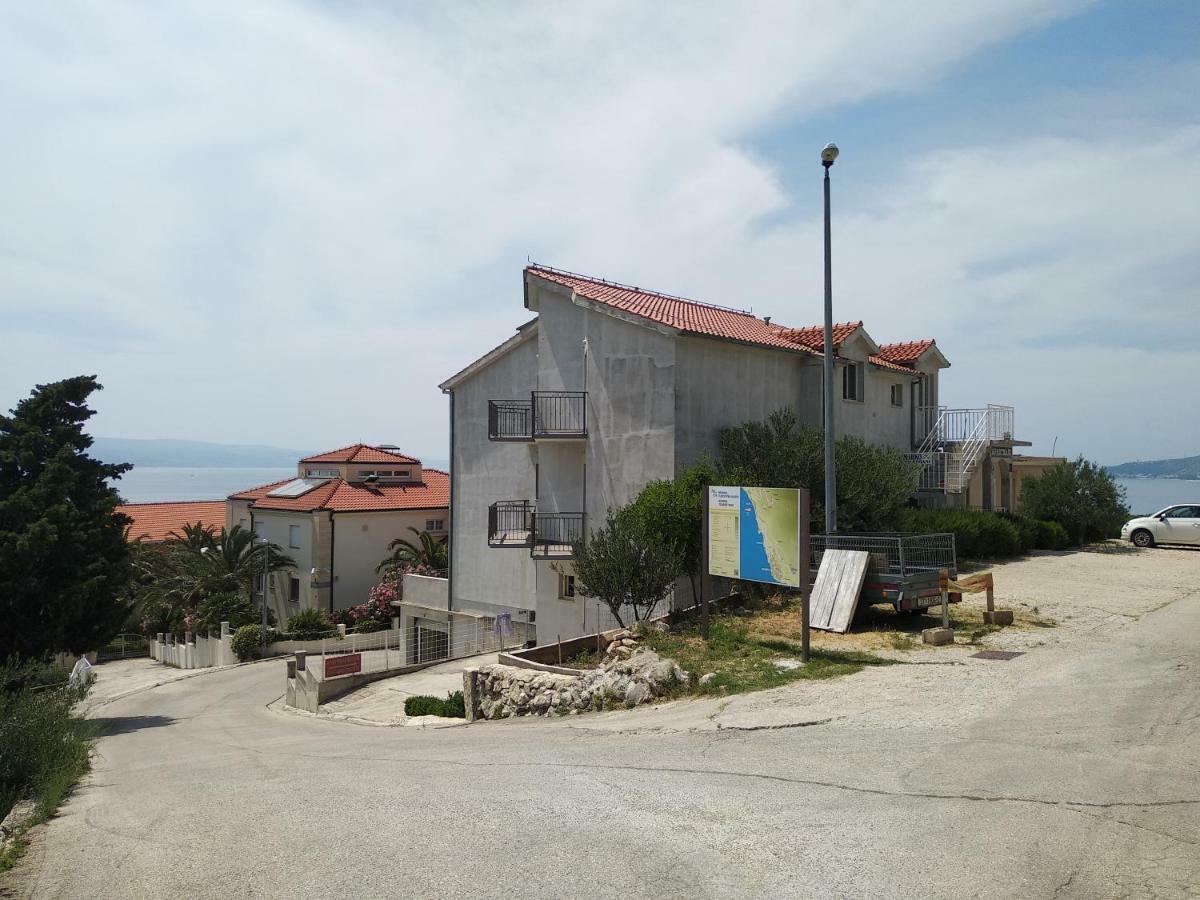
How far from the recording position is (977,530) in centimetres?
2339

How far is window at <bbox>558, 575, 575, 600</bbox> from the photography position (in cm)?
2389

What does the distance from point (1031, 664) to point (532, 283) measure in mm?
17130

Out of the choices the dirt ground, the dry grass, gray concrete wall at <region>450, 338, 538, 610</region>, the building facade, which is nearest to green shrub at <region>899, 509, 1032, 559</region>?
the dirt ground

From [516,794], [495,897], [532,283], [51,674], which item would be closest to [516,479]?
[532,283]

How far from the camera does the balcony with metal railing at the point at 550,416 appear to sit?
2322 centimetres

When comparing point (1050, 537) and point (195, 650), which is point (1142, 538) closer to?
point (1050, 537)

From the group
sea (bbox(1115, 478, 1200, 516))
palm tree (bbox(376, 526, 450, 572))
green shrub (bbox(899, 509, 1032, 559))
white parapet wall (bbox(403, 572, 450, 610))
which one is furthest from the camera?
palm tree (bbox(376, 526, 450, 572))

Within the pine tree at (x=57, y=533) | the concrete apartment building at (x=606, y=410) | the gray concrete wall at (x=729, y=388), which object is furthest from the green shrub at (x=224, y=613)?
the gray concrete wall at (x=729, y=388)

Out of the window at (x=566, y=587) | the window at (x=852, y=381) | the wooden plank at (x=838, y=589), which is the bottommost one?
the window at (x=566, y=587)

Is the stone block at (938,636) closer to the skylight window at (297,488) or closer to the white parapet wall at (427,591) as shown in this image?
the white parapet wall at (427,591)

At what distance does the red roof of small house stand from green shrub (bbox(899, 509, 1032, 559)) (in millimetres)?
41715

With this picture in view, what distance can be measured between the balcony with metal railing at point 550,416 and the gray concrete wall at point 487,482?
54.3 inches

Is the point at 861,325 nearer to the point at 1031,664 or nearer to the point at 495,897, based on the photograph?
the point at 1031,664

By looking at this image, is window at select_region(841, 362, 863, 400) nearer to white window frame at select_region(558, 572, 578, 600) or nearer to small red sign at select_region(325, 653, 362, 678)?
white window frame at select_region(558, 572, 578, 600)
